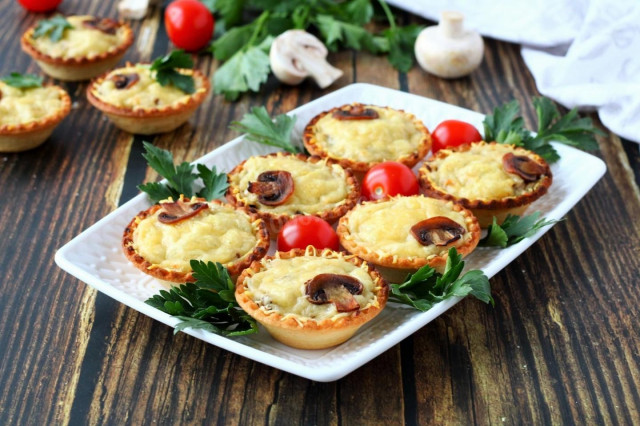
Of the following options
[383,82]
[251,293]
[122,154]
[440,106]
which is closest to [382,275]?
[251,293]

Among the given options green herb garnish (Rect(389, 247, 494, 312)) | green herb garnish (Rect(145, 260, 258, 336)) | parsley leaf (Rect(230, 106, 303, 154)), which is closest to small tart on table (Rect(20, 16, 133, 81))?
parsley leaf (Rect(230, 106, 303, 154))

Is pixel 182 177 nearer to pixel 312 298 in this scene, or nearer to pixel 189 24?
pixel 312 298

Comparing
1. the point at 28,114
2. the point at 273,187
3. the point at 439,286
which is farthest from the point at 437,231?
the point at 28,114

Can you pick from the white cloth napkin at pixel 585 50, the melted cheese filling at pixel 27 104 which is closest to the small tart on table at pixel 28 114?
the melted cheese filling at pixel 27 104

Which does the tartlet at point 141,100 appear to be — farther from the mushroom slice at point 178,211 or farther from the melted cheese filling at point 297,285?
the melted cheese filling at point 297,285

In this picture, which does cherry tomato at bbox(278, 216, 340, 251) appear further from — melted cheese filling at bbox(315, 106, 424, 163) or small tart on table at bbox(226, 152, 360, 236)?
melted cheese filling at bbox(315, 106, 424, 163)
